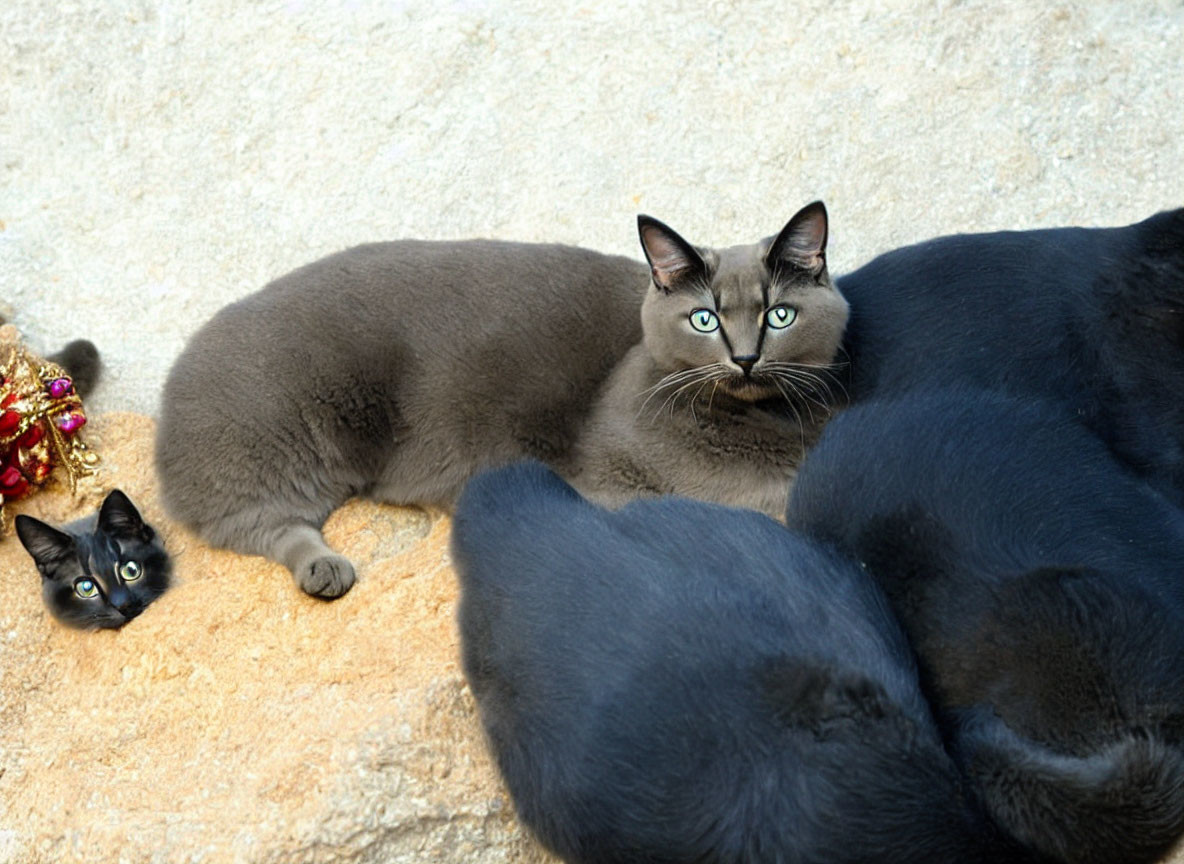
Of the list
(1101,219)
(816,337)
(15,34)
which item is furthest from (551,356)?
(15,34)

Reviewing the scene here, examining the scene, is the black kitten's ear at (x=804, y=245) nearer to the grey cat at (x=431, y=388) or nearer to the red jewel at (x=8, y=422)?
the grey cat at (x=431, y=388)

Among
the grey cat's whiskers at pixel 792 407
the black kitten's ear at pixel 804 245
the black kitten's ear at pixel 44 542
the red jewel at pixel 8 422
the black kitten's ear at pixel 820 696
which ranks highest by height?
the black kitten's ear at pixel 804 245

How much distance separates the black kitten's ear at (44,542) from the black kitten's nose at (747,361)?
1.56 m

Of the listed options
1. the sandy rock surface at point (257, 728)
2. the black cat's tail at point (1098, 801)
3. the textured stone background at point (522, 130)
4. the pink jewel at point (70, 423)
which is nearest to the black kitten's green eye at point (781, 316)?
the sandy rock surface at point (257, 728)

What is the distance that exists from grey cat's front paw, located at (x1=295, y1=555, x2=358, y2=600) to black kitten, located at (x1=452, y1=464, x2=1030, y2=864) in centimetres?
52

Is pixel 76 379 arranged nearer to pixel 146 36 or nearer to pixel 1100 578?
pixel 146 36

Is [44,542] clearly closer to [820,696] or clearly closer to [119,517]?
[119,517]

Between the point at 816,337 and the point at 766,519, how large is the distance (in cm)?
72

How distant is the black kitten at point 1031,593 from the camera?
1814mm

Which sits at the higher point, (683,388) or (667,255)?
(667,255)

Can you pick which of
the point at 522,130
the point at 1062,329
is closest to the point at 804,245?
the point at 1062,329

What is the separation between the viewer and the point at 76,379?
357 cm

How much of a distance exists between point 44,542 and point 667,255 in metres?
1.55

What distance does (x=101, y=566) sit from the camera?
2.94 meters
